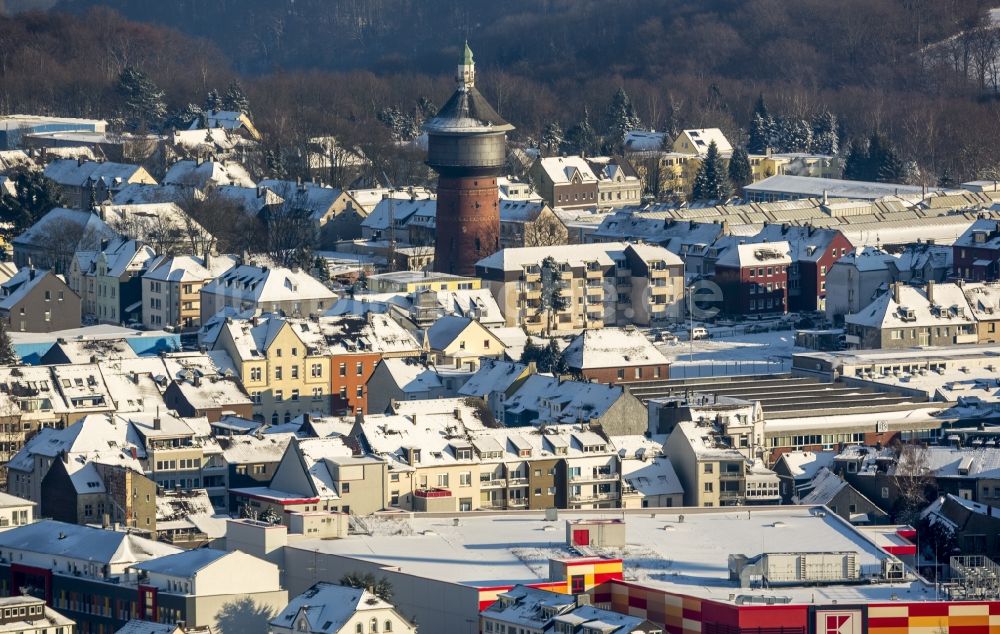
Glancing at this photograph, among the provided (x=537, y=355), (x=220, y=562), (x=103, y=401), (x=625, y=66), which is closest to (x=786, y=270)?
(x=537, y=355)

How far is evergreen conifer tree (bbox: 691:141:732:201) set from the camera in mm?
108000

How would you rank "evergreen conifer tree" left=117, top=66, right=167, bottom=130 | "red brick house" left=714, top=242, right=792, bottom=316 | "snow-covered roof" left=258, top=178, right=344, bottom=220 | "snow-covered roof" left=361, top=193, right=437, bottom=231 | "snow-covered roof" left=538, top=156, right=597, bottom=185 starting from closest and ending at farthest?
"red brick house" left=714, top=242, right=792, bottom=316
"snow-covered roof" left=361, top=193, right=437, bottom=231
"snow-covered roof" left=258, top=178, right=344, bottom=220
"snow-covered roof" left=538, top=156, right=597, bottom=185
"evergreen conifer tree" left=117, top=66, right=167, bottom=130

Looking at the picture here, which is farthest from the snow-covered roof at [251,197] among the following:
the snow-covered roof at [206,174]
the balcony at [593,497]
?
the balcony at [593,497]

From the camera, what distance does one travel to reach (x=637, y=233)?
93062mm

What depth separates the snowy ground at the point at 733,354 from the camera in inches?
2958

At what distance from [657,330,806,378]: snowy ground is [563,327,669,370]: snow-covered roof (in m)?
2.30

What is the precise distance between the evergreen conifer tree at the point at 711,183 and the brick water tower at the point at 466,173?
18892mm

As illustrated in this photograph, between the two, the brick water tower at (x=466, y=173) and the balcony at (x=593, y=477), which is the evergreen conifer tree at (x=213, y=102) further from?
the balcony at (x=593, y=477)

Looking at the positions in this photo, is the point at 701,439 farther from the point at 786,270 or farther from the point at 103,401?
the point at 786,270

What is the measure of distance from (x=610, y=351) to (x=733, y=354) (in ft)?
25.8

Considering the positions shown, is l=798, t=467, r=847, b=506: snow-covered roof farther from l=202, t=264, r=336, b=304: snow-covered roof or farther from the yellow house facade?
l=202, t=264, r=336, b=304: snow-covered roof

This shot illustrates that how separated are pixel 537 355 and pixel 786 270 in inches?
650

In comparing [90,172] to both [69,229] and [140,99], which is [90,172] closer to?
[69,229]

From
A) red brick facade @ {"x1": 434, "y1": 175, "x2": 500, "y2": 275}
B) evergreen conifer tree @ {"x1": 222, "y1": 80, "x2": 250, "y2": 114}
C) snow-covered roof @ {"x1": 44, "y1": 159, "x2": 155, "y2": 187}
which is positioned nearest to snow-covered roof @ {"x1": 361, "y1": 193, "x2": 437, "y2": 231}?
red brick facade @ {"x1": 434, "y1": 175, "x2": 500, "y2": 275}
